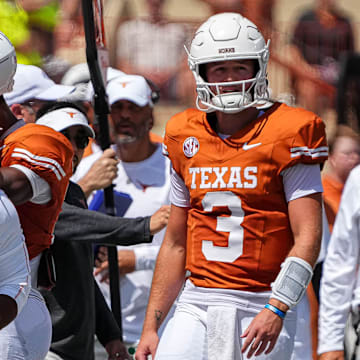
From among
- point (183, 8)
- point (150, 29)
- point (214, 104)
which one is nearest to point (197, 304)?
point (214, 104)

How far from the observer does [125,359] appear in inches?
177

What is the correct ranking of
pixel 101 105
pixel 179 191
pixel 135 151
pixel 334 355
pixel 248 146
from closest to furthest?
pixel 248 146 → pixel 179 191 → pixel 334 355 → pixel 101 105 → pixel 135 151

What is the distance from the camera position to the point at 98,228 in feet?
14.5

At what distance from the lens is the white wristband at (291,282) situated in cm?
352

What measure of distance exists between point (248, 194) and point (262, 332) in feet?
1.82

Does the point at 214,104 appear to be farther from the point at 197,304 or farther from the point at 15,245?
the point at 15,245

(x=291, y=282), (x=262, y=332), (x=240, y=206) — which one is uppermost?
(x=240, y=206)

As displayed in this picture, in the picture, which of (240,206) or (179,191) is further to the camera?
(179,191)

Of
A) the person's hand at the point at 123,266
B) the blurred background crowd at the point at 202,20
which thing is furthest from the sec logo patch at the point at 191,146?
the blurred background crowd at the point at 202,20

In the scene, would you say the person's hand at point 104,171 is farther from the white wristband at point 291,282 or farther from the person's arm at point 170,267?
the white wristband at point 291,282

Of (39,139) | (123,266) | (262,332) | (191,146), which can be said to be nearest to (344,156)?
(123,266)

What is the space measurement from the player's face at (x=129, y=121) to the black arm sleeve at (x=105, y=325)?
4.96ft

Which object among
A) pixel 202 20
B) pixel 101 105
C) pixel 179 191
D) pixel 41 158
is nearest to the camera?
pixel 41 158

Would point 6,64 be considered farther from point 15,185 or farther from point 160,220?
point 160,220
